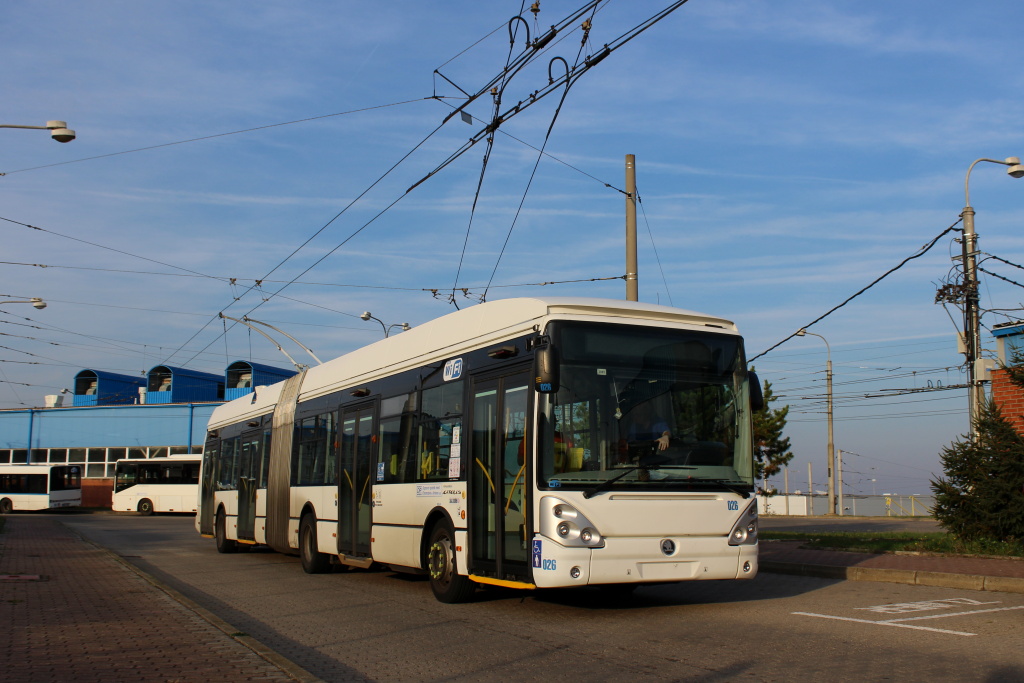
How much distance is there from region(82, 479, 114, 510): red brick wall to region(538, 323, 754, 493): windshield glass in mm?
59238

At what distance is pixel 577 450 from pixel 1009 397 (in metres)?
13.1

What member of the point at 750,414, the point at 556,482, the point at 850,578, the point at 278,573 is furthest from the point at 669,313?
the point at 278,573

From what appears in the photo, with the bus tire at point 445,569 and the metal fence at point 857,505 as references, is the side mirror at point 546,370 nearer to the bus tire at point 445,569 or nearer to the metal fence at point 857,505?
the bus tire at point 445,569

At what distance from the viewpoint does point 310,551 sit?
52.2 feet

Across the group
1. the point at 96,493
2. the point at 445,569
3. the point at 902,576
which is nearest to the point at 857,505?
the point at 902,576

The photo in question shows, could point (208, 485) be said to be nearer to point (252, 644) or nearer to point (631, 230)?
point (631, 230)

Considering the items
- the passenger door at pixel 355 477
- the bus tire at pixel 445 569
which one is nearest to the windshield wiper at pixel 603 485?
the bus tire at pixel 445 569

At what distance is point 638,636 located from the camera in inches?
336

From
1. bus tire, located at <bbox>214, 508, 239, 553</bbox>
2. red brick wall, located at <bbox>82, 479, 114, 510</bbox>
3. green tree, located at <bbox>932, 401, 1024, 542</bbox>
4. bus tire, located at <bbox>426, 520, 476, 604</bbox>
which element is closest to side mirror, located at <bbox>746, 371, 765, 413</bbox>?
bus tire, located at <bbox>426, 520, 476, 604</bbox>

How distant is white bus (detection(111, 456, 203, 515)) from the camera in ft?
167

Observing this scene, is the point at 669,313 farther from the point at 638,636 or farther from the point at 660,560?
the point at 638,636

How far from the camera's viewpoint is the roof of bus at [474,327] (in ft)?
31.8

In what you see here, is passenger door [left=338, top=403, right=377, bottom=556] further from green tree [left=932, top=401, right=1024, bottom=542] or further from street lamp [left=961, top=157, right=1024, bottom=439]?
street lamp [left=961, top=157, right=1024, bottom=439]

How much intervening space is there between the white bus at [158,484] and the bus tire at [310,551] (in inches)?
1432
